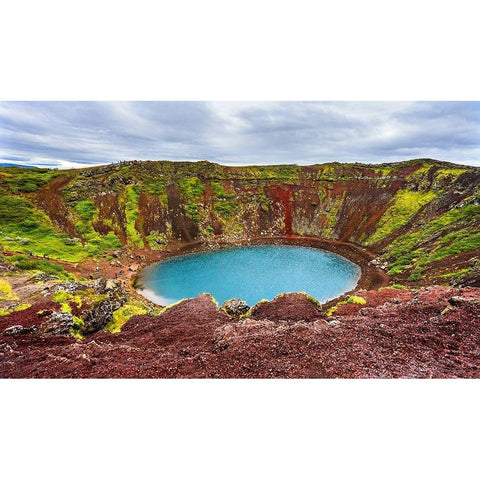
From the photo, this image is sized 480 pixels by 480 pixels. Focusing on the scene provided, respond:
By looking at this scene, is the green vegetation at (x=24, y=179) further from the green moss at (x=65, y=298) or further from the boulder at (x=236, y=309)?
the boulder at (x=236, y=309)

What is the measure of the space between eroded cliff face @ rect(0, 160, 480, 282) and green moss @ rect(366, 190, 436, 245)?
0.15m

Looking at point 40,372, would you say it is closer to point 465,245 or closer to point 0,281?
point 0,281

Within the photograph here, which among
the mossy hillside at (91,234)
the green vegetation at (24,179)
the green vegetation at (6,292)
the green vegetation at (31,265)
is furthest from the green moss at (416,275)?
the green vegetation at (24,179)

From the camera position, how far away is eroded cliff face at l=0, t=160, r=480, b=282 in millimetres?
25328

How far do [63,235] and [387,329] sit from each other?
34.4 metres

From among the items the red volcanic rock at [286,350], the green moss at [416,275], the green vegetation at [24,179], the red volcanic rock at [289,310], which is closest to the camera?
the red volcanic rock at [286,350]

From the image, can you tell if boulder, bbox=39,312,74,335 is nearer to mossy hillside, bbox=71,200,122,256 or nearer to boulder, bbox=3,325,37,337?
boulder, bbox=3,325,37,337

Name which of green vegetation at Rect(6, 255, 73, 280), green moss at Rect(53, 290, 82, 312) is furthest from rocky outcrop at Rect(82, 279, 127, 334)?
green vegetation at Rect(6, 255, 73, 280)

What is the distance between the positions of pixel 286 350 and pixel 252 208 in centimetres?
4034

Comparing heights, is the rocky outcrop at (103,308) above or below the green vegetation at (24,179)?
below

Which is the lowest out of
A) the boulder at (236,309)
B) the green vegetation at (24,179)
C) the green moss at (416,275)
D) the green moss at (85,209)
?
the boulder at (236,309)

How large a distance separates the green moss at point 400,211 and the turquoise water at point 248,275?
921 centimetres

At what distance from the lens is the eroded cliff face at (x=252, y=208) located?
2533 cm

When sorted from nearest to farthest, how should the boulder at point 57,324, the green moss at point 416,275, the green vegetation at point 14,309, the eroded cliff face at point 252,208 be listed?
the boulder at point 57,324 → the green vegetation at point 14,309 → the green moss at point 416,275 → the eroded cliff face at point 252,208
